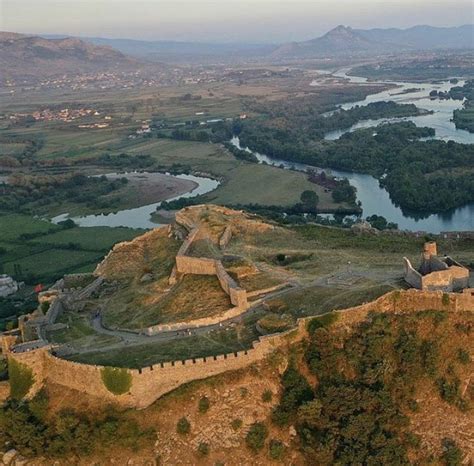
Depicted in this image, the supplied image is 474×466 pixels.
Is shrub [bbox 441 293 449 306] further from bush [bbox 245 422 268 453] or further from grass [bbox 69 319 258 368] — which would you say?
bush [bbox 245 422 268 453]

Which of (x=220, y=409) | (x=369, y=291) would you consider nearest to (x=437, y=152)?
(x=369, y=291)

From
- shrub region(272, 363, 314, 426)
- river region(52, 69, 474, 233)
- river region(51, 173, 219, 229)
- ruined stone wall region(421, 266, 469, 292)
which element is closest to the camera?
shrub region(272, 363, 314, 426)

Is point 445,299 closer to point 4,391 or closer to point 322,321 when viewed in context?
point 322,321

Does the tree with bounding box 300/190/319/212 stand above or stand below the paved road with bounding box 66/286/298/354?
below

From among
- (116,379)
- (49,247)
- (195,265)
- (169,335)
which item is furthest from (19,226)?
(116,379)

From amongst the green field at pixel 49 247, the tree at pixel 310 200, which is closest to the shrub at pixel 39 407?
the green field at pixel 49 247

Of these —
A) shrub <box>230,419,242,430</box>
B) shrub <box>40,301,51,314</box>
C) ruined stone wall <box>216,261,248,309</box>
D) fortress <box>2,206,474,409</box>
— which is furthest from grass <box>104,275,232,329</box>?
shrub <box>230,419,242,430</box>
